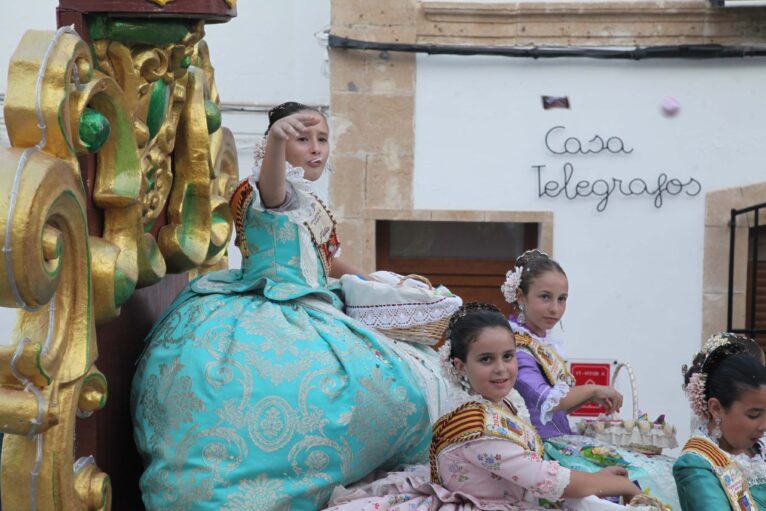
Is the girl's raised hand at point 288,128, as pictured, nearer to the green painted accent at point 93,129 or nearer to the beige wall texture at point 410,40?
the green painted accent at point 93,129

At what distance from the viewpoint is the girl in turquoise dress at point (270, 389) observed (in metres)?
2.44

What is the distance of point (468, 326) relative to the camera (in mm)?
2666

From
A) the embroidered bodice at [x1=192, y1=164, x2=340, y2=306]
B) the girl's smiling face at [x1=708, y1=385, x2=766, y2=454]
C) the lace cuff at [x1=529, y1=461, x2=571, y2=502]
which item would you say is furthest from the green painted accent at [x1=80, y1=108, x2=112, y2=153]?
the girl's smiling face at [x1=708, y1=385, x2=766, y2=454]

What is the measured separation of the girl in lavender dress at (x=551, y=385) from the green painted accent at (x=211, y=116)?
0.99 meters

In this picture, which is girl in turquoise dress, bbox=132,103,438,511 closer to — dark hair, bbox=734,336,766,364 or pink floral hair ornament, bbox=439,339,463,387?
pink floral hair ornament, bbox=439,339,463,387

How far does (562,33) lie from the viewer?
7.96 m

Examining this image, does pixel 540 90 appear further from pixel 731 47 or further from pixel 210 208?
pixel 210 208

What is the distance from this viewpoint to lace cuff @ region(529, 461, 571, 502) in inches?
98.4

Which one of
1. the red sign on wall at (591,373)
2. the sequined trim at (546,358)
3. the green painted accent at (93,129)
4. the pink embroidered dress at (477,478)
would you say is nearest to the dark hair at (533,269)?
the sequined trim at (546,358)

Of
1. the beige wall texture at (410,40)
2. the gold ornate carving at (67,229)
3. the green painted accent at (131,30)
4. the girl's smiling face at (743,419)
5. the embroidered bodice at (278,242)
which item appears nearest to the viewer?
the gold ornate carving at (67,229)

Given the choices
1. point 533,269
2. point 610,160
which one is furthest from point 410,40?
point 533,269

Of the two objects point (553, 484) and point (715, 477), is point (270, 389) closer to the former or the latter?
point (553, 484)

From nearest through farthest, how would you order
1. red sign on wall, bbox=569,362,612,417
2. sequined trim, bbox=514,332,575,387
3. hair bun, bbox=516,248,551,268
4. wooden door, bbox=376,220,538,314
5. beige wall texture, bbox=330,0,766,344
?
sequined trim, bbox=514,332,575,387
hair bun, bbox=516,248,551,268
red sign on wall, bbox=569,362,612,417
beige wall texture, bbox=330,0,766,344
wooden door, bbox=376,220,538,314

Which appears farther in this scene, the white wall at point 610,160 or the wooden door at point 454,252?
the wooden door at point 454,252
